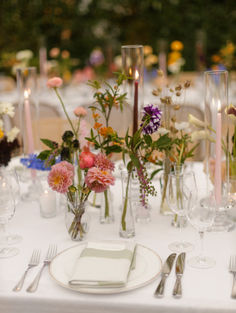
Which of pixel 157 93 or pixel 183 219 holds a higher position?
pixel 157 93

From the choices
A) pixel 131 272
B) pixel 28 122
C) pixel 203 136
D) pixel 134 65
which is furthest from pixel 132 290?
pixel 28 122

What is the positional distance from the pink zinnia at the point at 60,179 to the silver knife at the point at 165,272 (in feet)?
1.11

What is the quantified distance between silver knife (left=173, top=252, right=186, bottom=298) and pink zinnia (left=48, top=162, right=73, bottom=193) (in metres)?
0.36

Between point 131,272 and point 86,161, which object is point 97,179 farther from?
point 131,272

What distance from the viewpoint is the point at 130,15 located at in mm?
6363

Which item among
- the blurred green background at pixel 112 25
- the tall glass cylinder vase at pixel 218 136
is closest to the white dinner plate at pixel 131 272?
the tall glass cylinder vase at pixel 218 136

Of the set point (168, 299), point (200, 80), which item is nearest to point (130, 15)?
point (200, 80)

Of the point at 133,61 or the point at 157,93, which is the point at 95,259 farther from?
the point at 133,61

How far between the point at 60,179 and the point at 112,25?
5.41 m

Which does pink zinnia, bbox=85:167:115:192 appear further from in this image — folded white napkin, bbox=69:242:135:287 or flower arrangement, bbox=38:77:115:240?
folded white napkin, bbox=69:242:135:287

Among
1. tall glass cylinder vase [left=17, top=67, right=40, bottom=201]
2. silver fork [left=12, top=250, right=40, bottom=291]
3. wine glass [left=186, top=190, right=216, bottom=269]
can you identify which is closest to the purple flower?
wine glass [left=186, top=190, right=216, bottom=269]

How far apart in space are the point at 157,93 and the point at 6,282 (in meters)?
0.72

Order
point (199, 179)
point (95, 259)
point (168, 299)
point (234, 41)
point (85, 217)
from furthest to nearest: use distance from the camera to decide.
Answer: point (234, 41), point (199, 179), point (85, 217), point (95, 259), point (168, 299)

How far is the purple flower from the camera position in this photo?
52.4 inches
